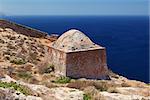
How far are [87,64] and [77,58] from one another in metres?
0.73

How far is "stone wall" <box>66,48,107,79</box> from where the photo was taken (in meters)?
19.7

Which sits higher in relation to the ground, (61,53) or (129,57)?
(61,53)

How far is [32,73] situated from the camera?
19.6m

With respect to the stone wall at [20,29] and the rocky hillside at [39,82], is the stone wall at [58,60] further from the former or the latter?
the stone wall at [20,29]

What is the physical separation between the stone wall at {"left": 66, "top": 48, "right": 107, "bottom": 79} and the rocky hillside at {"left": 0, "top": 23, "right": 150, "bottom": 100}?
2.74 ft

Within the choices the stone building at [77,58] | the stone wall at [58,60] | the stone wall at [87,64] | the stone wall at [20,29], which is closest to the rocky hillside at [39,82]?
the stone wall at [58,60]

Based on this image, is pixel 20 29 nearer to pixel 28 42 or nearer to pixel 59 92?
pixel 28 42

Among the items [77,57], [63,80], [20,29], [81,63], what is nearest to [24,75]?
[63,80]

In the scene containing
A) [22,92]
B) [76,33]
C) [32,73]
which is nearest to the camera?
[22,92]

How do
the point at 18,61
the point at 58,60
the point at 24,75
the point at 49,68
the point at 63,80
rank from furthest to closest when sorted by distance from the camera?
the point at 18,61 → the point at 49,68 → the point at 58,60 → the point at 24,75 → the point at 63,80

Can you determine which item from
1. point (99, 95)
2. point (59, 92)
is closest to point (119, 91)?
point (99, 95)

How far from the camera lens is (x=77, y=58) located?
19891 millimetres

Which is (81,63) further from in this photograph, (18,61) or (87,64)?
(18,61)

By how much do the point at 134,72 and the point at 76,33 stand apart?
151 feet
